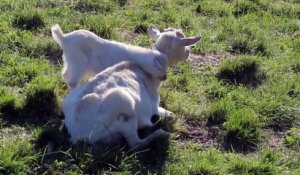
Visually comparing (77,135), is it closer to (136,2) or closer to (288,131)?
(288,131)

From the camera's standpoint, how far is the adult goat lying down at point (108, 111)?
580 cm

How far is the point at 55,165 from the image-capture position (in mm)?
5520

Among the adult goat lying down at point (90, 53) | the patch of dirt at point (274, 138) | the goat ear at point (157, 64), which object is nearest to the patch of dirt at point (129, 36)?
the adult goat lying down at point (90, 53)

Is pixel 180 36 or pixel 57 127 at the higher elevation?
pixel 180 36

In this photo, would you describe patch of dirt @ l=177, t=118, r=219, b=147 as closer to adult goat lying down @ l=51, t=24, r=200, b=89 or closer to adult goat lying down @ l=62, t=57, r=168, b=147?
adult goat lying down @ l=62, t=57, r=168, b=147

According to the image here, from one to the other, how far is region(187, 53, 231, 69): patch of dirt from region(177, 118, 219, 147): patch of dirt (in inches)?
64.1

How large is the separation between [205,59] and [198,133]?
2.20 meters

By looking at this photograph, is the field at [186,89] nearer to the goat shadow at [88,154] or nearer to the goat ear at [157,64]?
the goat shadow at [88,154]

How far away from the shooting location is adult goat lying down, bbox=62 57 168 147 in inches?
228

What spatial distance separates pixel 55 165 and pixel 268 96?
10.4ft

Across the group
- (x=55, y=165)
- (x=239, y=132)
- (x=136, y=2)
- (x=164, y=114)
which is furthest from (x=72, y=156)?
(x=136, y=2)

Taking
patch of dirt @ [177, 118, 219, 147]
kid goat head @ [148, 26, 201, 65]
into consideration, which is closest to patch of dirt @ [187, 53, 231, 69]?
kid goat head @ [148, 26, 201, 65]

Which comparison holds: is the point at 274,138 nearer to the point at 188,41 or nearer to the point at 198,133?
the point at 198,133

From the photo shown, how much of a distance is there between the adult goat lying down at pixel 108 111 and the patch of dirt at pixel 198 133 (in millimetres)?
407
